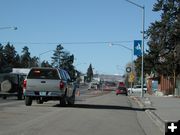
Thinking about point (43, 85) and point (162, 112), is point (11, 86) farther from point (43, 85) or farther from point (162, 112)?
point (162, 112)

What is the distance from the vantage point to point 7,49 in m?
150

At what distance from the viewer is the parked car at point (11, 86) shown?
36.2 metres

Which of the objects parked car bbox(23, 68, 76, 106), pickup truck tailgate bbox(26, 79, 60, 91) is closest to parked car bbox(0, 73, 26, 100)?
parked car bbox(23, 68, 76, 106)

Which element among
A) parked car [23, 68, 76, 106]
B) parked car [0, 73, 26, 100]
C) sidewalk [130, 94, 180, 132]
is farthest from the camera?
parked car [0, 73, 26, 100]

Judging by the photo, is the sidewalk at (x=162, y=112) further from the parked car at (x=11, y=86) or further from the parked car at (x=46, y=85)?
the parked car at (x=11, y=86)

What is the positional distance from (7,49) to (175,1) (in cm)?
8684

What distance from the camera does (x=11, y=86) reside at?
36312 millimetres

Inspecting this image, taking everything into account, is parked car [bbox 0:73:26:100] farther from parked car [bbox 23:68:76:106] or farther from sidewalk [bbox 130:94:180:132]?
parked car [bbox 23:68:76:106]

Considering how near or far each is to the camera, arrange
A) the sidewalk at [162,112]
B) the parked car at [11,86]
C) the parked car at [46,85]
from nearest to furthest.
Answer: the sidewalk at [162,112] < the parked car at [46,85] < the parked car at [11,86]

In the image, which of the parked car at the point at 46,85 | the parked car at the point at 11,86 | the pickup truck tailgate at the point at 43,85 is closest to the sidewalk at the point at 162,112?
the parked car at the point at 46,85

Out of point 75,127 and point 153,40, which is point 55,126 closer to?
point 75,127

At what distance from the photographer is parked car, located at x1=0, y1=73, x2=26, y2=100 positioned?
119 ft

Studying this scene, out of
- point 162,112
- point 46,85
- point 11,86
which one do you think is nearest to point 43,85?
point 46,85

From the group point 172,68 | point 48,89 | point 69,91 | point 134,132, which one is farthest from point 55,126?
point 172,68
